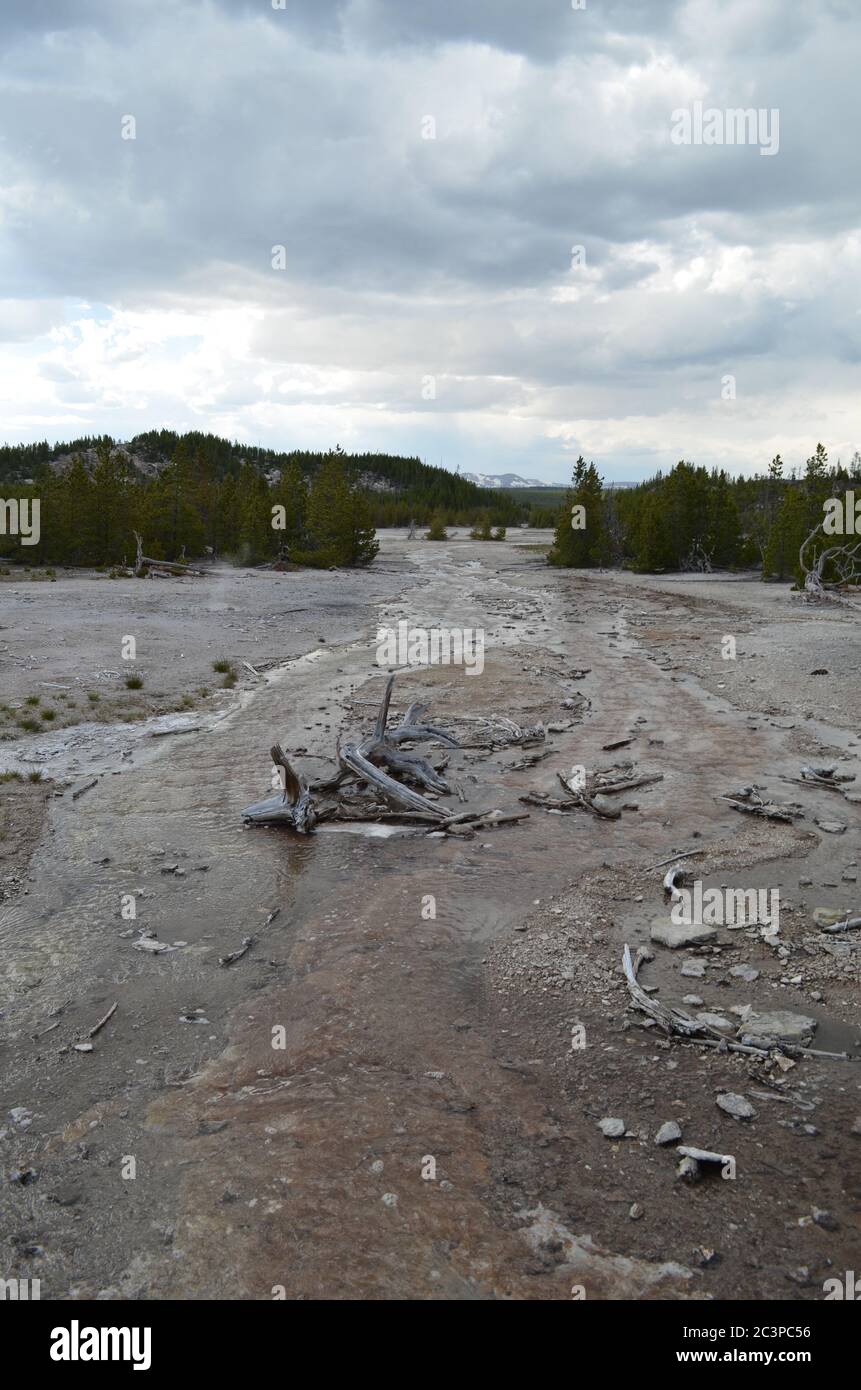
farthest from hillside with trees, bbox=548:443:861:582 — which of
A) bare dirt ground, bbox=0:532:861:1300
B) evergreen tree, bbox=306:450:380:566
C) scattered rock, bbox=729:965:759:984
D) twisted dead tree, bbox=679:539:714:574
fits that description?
scattered rock, bbox=729:965:759:984

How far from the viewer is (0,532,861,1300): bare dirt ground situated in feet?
17.1

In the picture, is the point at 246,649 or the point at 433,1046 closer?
the point at 433,1046

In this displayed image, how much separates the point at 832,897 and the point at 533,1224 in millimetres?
6208

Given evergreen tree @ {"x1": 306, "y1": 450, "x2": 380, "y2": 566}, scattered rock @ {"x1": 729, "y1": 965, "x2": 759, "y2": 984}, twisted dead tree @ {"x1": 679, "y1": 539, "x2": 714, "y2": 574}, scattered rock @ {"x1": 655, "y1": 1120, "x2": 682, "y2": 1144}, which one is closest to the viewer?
scattered rock @ {"x1": 655, "y1": 1120, "x2": 682, "y2": 1144}

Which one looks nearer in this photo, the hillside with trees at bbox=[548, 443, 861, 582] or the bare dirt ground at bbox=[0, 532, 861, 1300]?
the bare dirt ground at bbox=[0, 532, 861, 1300]

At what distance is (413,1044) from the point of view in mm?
7328

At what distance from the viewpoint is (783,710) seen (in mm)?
19094

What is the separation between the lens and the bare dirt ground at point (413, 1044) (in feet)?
17.1

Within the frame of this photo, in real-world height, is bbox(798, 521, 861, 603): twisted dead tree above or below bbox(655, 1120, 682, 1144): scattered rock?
above

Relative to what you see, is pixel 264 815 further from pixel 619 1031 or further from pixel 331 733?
pixel 619 1031

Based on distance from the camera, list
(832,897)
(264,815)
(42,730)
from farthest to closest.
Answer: (42,730) → (264,815) → (832,897)

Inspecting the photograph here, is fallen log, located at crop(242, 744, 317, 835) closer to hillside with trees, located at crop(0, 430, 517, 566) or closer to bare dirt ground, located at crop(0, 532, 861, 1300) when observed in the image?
bare dirt ground, located at crop(0, 532, 861, 1300)

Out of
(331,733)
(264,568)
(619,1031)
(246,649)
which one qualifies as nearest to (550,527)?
(264,568)

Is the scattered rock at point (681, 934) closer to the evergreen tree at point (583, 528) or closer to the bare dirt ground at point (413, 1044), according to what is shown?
the bare dirt ground at point (413, 1044)
